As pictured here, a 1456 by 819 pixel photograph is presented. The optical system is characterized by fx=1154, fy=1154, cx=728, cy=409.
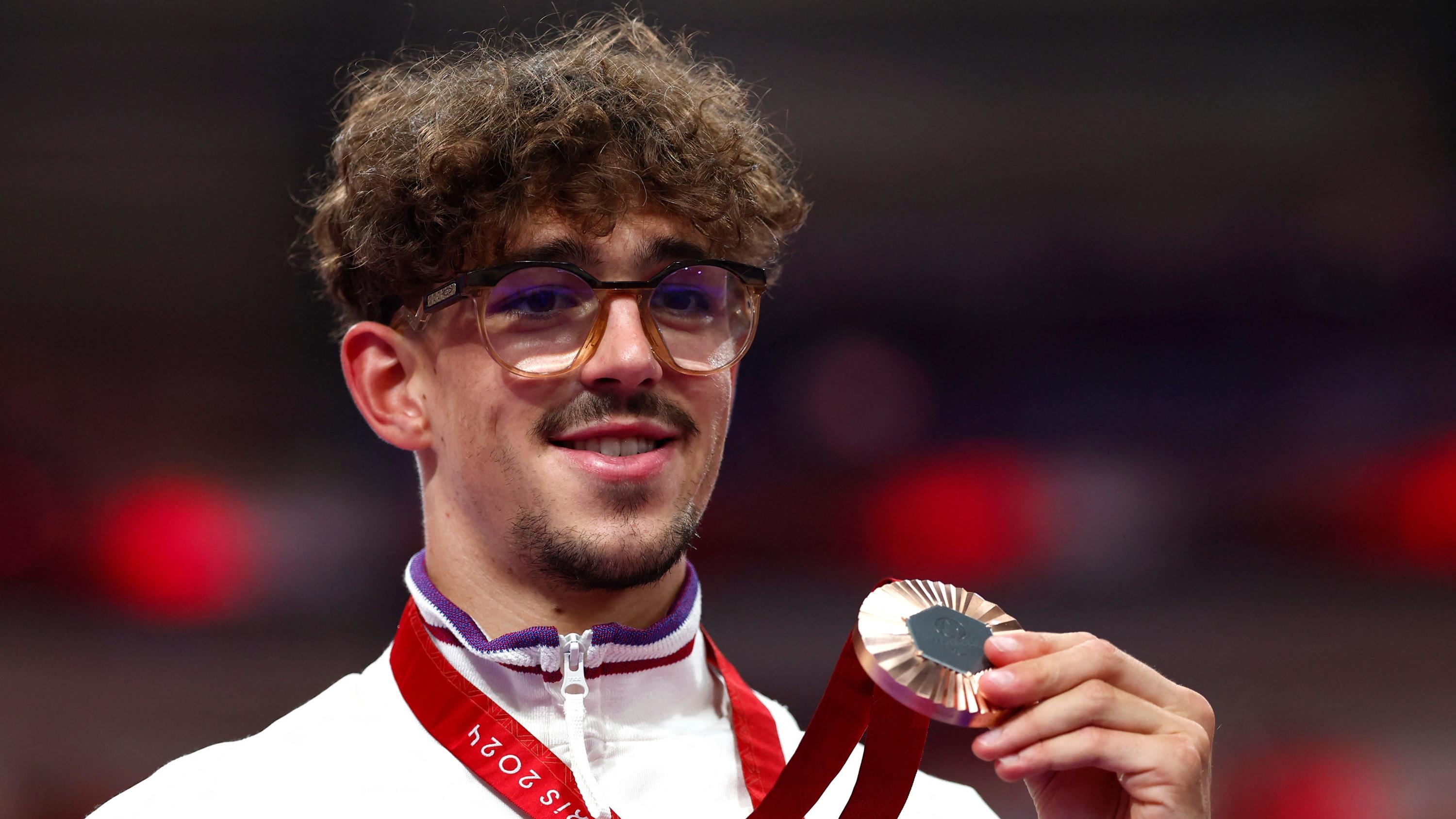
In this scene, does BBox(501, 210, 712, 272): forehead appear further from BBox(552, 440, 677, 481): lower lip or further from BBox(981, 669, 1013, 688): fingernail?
BBox(981, 669, 1013, 688): fingernail

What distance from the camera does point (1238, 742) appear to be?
13.6ft

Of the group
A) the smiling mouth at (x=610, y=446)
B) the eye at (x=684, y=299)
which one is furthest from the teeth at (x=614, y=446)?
the eye at (x=684, y=299)

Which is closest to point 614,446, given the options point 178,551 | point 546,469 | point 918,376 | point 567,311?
point 546,469

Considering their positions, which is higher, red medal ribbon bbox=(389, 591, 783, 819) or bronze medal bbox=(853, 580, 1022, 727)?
bronze medal bbox=(853, 580, 1022, 727)

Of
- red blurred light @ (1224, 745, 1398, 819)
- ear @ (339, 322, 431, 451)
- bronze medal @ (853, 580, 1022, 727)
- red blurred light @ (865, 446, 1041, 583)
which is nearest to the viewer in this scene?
bronze medal @ (853, 580, 1022, 727)

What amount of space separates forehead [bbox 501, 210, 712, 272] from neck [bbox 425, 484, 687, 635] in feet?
1.50

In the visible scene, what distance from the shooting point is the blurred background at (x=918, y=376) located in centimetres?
406

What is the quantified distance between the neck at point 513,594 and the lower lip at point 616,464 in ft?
0.61

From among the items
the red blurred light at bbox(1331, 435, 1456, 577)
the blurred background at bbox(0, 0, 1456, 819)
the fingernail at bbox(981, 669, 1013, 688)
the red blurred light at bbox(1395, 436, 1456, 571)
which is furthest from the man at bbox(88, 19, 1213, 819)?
the red blurred light at bbox(1395, 436, 1456, 571)

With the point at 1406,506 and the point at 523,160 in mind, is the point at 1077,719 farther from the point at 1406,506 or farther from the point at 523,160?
the point at 1406,506

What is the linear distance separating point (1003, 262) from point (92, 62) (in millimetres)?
3710

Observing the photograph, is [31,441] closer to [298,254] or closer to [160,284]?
[160,284]

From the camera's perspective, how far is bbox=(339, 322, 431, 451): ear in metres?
2.03

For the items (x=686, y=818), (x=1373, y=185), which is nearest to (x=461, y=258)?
(x=686, y=818)
